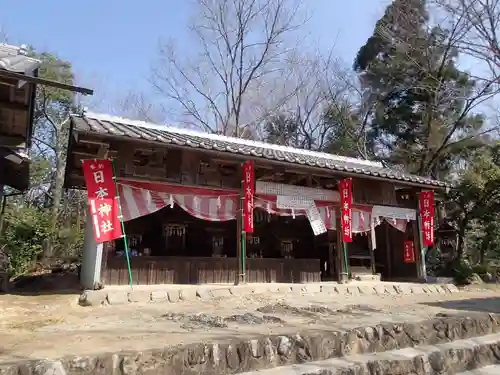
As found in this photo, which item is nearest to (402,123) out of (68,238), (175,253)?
(175,253)

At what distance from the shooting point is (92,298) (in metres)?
9.55

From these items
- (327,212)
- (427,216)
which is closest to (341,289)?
(327,212)

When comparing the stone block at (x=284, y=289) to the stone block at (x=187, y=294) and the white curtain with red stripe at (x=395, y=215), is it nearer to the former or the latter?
the stone block at (x=187, y=294)

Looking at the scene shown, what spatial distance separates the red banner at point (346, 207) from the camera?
13758 millimetres

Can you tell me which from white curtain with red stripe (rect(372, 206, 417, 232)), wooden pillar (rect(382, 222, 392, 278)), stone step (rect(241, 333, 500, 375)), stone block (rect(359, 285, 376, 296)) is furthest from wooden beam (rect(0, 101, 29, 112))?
wooden pillar (rect(382, 222, 392, 278))

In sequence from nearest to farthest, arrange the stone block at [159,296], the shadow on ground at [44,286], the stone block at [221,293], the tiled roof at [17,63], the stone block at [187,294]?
the tiled roof at [17,63], the stone block at [159,296], the stone block at [187,294], the shadow on ground at [44,286], the stone block at [221,293]

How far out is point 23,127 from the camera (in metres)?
9.09

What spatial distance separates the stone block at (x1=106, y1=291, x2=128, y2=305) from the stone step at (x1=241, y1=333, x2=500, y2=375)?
536 cm

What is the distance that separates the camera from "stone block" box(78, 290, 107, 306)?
9477 millimetres

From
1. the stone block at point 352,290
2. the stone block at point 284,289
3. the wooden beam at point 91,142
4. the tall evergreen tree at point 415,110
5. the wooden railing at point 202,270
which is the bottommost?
the stone block at point 352,290

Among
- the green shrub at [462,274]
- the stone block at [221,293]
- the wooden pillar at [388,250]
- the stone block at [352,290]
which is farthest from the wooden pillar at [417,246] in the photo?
the stone block at [221,293]

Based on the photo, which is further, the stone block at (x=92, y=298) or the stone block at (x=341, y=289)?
the stone block at (x=341, y=289)

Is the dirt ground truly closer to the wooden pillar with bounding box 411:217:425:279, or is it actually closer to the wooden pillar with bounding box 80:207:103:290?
the wooden pillar with bounding box 80:207:103:290

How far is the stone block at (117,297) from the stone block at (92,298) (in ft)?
0.37
